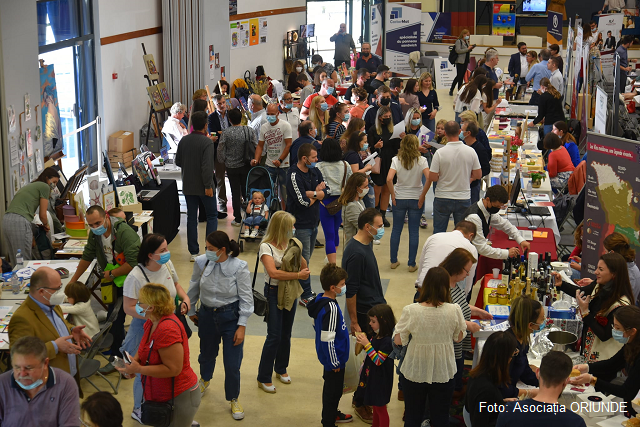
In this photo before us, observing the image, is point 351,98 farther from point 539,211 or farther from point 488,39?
point 488,39

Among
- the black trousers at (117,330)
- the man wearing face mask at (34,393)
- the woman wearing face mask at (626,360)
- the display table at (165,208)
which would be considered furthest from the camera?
the display table at (165,208)

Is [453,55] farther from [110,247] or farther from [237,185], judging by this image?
[110,247]

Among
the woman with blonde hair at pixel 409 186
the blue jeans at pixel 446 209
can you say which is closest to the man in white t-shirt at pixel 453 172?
the blue jeans at pixel 446 209

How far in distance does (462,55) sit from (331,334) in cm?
1491

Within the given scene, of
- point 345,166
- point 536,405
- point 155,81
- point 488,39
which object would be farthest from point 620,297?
point 488,39

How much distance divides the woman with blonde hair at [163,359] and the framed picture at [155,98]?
29.0 ft

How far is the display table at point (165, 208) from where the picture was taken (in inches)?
322

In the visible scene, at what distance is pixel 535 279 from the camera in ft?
18.4

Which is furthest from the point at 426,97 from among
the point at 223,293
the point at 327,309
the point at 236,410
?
the point at 327,309

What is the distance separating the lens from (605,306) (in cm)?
474

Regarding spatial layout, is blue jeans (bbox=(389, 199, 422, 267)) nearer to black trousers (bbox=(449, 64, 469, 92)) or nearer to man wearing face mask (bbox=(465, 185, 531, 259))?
man wearing face mask (bbox=(465, 185, 531, 259))

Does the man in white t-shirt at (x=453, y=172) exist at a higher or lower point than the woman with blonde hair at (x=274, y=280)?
higher

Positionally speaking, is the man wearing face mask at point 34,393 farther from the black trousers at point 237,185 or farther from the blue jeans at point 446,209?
the black trousers at point 237,185

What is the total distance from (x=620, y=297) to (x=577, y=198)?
11.1ft
